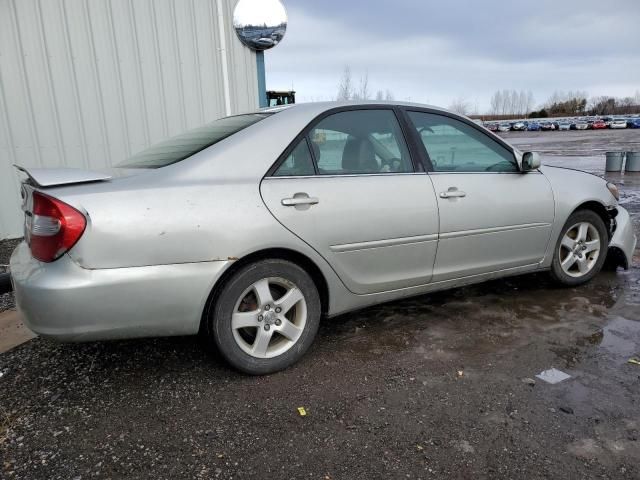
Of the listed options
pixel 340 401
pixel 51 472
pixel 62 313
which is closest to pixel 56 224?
pixel 62 313

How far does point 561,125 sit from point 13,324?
82584mm

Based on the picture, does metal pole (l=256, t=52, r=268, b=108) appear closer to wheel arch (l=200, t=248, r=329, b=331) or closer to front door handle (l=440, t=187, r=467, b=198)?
front door handle (l=440, t=187, r=467, b=198)

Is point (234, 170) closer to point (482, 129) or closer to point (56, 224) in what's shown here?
point (56, 224)

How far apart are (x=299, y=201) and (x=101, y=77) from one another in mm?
4731

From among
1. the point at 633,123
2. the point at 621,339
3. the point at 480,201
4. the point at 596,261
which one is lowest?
the point at 633,123

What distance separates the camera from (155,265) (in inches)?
93.1

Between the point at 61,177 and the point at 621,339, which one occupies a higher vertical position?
the point at 61,177

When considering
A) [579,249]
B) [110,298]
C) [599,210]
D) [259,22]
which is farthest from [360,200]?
[259,22]

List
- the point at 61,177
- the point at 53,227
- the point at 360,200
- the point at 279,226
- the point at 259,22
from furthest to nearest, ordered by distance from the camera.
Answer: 1. the point at 259,22
2. the point at 360,200
3. the point at 279,226
4. the point at 61,177
5. the point at 53,227

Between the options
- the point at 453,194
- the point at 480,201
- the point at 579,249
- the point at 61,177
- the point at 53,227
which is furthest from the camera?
the point at 579,249

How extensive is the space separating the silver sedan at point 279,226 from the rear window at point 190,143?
0.06 feet

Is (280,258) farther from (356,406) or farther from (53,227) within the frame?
A: (53,227)

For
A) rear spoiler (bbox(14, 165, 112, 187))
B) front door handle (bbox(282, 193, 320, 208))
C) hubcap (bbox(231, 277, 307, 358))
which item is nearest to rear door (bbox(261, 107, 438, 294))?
front door handle (bbox(282, 193, 320, 208))

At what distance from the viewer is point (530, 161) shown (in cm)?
357
